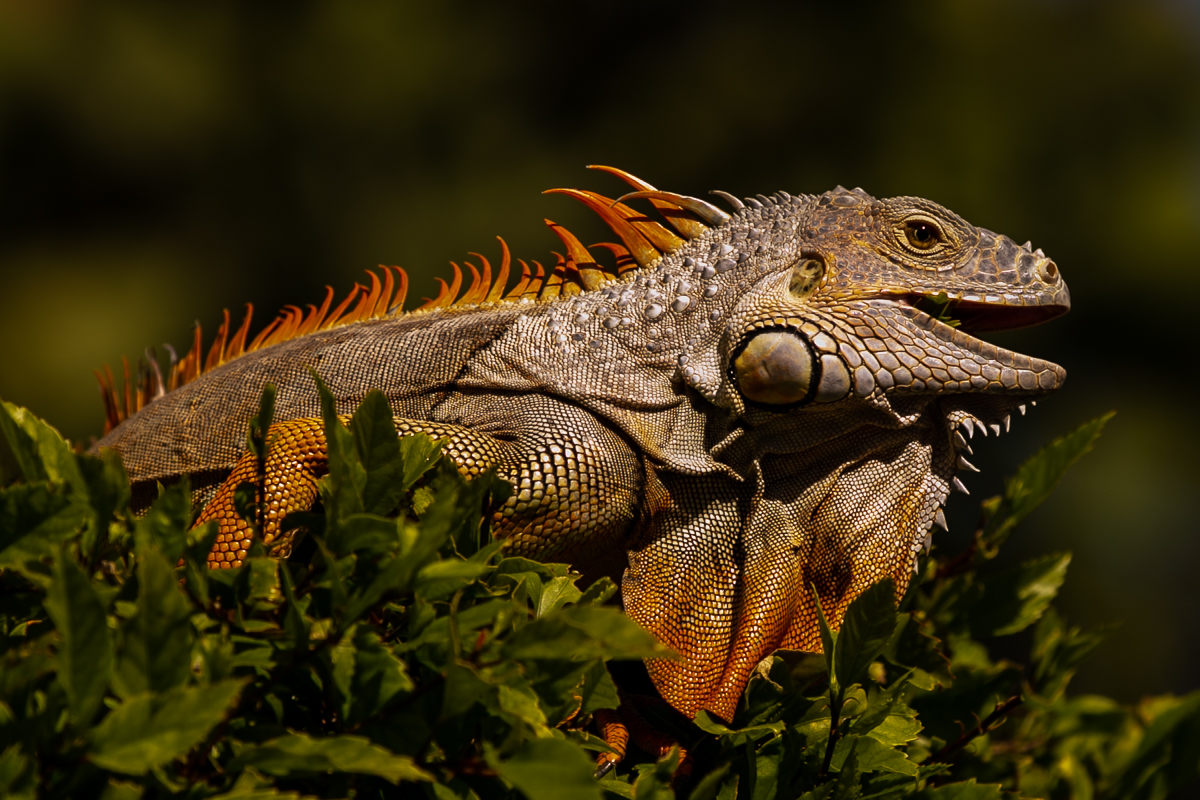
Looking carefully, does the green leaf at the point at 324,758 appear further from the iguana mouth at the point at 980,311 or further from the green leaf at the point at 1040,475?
the green leaf at the point at 1040,475

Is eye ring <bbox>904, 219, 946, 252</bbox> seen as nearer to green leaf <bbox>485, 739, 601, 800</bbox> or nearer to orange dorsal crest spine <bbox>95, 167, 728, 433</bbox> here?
orange dorsal crest spine <bbox>95, 167, 728, 433</bbox>

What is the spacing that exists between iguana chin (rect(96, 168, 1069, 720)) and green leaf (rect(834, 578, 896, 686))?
34 cm

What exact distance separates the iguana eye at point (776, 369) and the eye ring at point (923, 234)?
435 millimetres

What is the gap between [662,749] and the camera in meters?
1.78

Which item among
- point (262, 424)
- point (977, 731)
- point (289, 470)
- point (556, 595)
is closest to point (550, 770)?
point (556, 595)

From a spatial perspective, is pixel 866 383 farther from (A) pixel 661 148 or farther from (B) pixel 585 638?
(A) pixel 661 148

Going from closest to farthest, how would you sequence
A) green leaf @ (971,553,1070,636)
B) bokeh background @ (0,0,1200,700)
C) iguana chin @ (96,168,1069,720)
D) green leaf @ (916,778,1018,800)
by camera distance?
1. green leaf @ (916,778,1018,800)
2. iguana chin @ (96,168,1069,720)
3. green leaf @ (971,553,1070,636)
4. bokeh background @ (0,0,1200,700)

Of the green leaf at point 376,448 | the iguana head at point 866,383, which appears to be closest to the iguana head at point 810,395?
the iguana head at point 866,383

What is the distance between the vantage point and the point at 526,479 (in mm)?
1784

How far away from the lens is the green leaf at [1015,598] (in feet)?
7.26

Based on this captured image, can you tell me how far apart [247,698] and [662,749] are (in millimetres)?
838

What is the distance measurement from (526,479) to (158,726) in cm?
86

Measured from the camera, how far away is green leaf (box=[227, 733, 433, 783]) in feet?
3.47

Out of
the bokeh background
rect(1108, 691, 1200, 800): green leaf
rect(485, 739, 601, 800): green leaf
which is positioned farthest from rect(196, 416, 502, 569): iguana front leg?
the bokeh background
